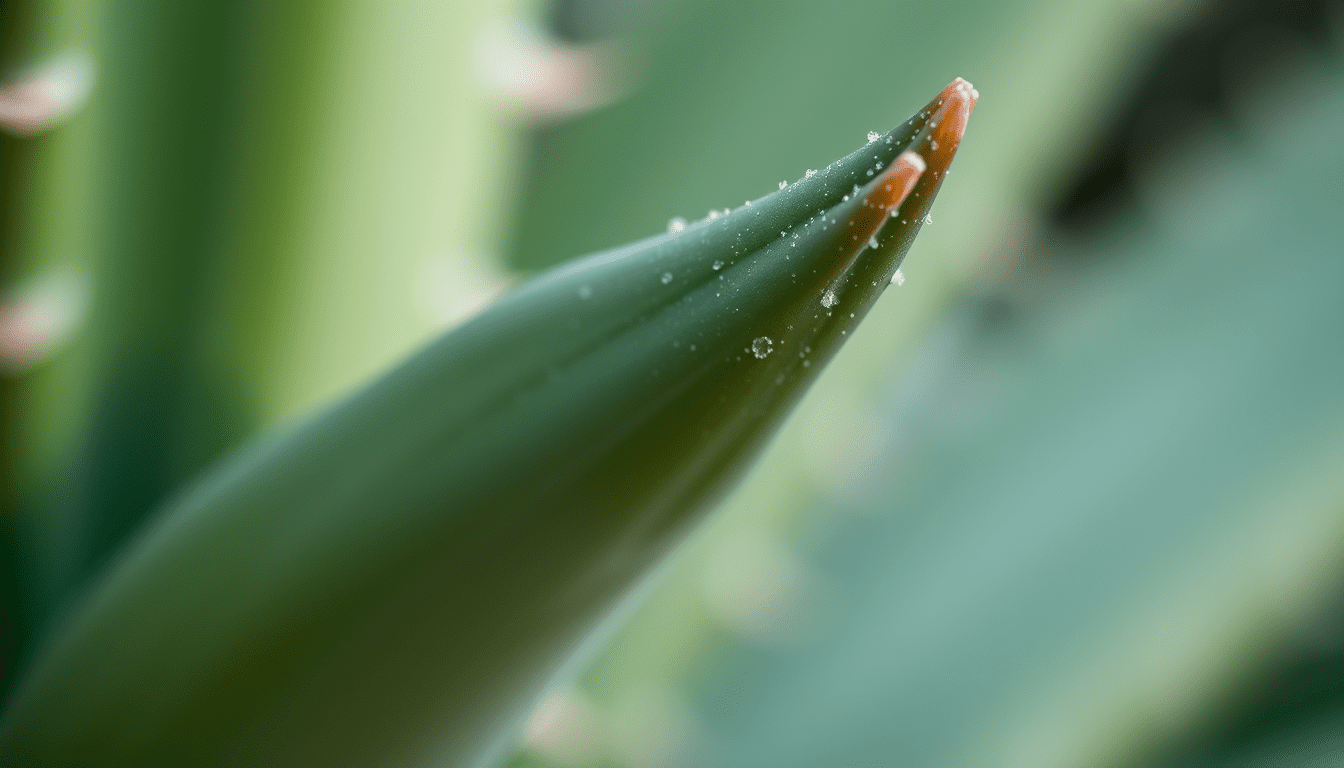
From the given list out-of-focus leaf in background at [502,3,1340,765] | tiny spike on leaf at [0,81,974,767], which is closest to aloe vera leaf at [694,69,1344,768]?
out-of-focus leaf in background at [502,3,1340,765]

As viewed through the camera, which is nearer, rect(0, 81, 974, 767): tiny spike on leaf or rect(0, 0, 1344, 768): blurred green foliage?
rect(0, 81, 974, 767): tiny spike on leaf

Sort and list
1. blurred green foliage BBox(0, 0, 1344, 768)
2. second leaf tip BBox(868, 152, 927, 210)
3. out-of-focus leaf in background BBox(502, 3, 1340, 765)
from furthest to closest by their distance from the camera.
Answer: out-of-focus leaf in background BBox(502, 3, 1340, 765) < blurred green foliage BBox(0, 0, 1344, 768) < second leaf tip BBox(868, 152, 927, 210)

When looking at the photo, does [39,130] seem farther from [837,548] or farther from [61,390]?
[837,548]

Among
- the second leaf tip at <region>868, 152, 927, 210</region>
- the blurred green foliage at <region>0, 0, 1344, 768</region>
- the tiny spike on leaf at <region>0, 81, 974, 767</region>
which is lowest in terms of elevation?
the second leaf tip at <region>868, 152, 927, 210</region>

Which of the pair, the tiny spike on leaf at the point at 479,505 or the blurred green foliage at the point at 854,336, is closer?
the tiny spike on leaf at the point at 479,505

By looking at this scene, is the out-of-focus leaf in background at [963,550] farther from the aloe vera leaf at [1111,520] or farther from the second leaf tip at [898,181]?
the second leaf tip at [898,181]

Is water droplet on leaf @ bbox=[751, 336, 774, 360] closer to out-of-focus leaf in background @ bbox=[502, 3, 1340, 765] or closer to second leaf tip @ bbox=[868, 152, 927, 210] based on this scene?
second leaf tip @ bbox=[868, 152, 927, 210]

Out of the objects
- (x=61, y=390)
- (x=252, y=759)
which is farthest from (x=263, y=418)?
(x=252, y=759)

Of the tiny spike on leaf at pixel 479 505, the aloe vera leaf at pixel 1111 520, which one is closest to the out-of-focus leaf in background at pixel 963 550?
the aloe vera leaf at pixel 1111 520

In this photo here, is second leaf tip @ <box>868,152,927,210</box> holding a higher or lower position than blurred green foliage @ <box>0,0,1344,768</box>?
lower
